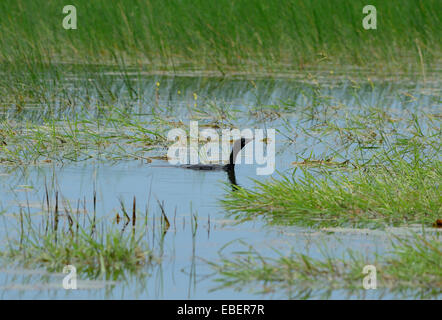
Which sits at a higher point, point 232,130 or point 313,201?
point 232,130

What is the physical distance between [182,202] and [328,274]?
2466 millimetres

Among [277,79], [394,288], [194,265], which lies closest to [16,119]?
[277,79]

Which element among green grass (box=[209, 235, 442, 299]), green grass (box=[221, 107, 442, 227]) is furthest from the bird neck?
green grass (box=[209, 235, 442, 299])

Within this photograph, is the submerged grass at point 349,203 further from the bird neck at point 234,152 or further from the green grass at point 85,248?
the bird neck at point 234,152

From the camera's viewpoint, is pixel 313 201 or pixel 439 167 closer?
pixel 313 201

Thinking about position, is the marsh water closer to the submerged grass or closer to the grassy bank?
the submerged grass

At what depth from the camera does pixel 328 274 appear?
5.80 m

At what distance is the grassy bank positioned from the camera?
58.7 ft

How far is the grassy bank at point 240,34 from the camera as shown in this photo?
17906 mm

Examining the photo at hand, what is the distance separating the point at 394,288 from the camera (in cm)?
564

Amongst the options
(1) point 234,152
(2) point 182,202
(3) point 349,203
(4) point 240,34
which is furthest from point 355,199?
(4) point 240,34

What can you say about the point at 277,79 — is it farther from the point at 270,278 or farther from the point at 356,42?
the point at 270,278
